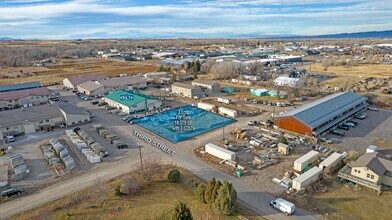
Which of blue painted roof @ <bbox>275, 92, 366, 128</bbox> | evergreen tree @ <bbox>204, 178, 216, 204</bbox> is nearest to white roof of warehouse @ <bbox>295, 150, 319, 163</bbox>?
blue painted roof @ <bbox>275, 92, 366, 128</bbox>

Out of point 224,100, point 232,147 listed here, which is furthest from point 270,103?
point 232,147

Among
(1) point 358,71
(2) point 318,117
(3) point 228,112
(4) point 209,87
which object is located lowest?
(3) point 228,112

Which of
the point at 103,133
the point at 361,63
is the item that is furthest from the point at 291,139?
the point at 361,63

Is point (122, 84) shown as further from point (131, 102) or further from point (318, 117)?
point (318, 117)

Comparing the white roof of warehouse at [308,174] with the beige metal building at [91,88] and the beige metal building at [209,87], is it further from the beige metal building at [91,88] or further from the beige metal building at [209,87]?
the beige metal building at [91,88]

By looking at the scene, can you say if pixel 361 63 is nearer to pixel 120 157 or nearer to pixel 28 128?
pixel 120 157

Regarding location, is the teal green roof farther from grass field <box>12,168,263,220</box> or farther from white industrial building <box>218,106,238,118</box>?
grass field <box>12,168,263,220</box>
